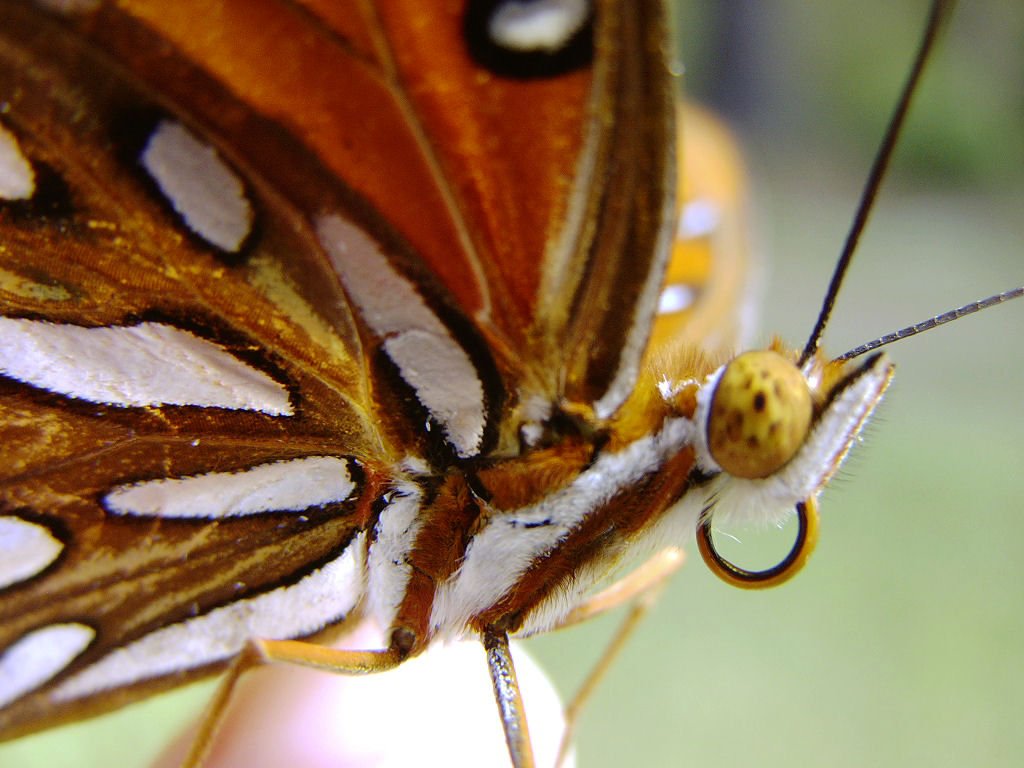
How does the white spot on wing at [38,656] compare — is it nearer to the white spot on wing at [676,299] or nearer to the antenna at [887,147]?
the antenna at [887,147]

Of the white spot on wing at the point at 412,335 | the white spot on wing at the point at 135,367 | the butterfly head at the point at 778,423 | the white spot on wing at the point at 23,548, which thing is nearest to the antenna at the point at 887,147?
the butterfly head at the point at 778,423

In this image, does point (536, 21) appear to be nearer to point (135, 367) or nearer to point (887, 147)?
point (887, 147)

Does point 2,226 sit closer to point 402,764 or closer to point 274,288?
point 274,288

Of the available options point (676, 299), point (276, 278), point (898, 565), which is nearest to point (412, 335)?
point (276, 278)

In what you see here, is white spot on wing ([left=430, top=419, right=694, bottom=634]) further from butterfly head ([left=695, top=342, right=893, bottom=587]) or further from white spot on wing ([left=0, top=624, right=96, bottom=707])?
white spot on wing ([left=0, top=624, right=96, bottom=707])

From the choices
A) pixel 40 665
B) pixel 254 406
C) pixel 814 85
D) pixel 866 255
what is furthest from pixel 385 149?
pixel 814 85

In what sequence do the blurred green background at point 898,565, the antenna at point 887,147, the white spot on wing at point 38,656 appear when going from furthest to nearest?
the blurred green background at point 898,565 → the white spot on wing at point 38,656 → the antenna at point 887,147
